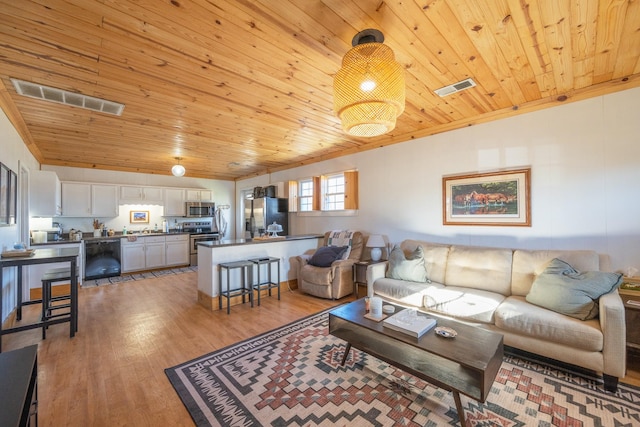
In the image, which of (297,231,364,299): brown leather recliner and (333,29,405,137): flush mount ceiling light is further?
(297,231,364,299): brown leather recliner

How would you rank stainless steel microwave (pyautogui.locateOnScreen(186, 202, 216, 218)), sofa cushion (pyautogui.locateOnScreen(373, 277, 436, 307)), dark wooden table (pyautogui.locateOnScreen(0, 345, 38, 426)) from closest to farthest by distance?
1. dark wooden table (pyautogui.locateOnScreen(0, 345, 38, 426))
2. sofa cushion (pyautogui.locateOnScreen(373, 277, 436, 307))
3. stainless steel microwave (pyautogui.locateOnScreen(186, 202, 216, 218))

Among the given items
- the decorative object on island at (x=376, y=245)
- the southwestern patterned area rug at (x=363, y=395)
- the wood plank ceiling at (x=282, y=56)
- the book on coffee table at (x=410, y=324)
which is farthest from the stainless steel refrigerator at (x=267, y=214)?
the book on coffee table at (x=410, y=324)

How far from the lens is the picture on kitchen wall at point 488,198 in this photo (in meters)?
3.06

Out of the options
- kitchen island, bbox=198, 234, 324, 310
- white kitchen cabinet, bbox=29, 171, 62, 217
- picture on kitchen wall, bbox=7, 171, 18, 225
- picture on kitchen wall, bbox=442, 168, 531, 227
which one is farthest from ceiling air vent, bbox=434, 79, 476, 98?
white kitchen cabinet, bbox=29, 171, 62, 217

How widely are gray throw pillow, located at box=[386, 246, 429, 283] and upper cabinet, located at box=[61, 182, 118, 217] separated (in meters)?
6.39

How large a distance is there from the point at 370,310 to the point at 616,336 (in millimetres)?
1749

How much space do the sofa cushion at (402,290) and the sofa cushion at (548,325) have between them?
0.75 meters

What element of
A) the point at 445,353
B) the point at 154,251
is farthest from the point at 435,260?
the point at 154,251

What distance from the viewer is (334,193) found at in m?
5.29

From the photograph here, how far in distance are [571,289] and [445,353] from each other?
57.4 inches

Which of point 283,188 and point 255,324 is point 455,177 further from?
point 283,188

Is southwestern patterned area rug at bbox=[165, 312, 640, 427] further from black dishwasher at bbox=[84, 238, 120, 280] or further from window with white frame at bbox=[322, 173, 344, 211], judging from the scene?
black dishwasher at bbox=[84, 238, 120, 280]

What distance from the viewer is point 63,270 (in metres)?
3.27

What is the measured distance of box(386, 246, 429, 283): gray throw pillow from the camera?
3.26m
